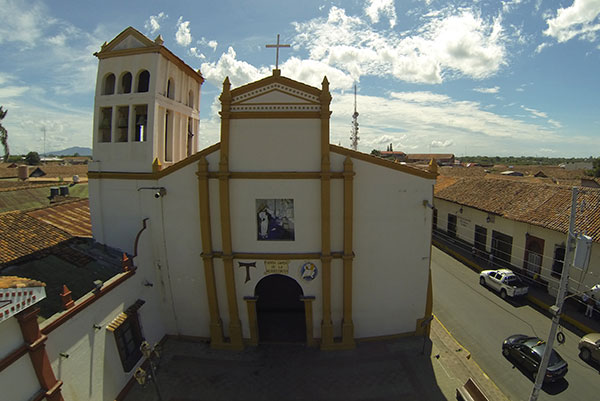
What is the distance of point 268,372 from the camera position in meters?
11.8

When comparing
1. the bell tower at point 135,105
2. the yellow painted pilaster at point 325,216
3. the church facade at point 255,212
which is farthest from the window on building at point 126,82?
the yellow painted pilaster at point 325,216

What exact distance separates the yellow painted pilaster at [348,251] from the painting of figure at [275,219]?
2.20 m

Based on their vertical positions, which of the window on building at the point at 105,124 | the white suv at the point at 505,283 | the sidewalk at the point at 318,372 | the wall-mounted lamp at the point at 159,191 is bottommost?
the sidewalk at the point at 318,372

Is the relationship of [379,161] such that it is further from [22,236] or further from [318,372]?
[22,236]

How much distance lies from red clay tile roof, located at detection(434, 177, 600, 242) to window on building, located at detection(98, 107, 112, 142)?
20.8 m

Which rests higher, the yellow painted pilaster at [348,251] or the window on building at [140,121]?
the window on building at [140,121]

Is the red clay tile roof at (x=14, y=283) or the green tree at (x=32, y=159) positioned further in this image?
the green tree at (x=32, y=159)

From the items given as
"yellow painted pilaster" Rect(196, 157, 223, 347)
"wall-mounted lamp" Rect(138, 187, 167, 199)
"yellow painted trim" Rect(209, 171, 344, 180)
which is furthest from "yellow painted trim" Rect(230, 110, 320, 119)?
"wall-mounted lamp" Rect(138, 187, 167, 199)

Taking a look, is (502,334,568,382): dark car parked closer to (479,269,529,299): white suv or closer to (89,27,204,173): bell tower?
(479,269,529,299): white suv

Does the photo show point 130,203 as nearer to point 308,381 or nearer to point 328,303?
point 328,303

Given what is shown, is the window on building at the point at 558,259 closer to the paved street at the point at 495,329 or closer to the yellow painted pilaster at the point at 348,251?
the paved street at the point at 495,329

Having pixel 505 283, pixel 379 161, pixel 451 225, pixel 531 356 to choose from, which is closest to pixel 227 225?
pixel 379 161

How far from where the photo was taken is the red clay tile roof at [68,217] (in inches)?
568

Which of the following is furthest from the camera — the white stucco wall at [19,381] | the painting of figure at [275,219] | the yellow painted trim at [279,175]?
the painting of figure at [275,219]
